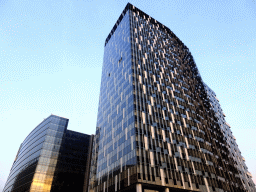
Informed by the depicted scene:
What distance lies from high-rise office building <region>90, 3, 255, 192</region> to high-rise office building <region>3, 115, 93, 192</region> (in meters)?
18.9

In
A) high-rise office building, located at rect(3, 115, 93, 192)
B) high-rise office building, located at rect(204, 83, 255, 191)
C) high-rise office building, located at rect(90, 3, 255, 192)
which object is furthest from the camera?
high-rise office building, located at rect(204, 83, 255, 191)

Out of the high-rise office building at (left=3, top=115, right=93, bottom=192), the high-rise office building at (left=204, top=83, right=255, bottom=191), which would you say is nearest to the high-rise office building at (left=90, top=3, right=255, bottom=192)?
the high-rise office building at (left=204, top=83, right=255, bottom=191)

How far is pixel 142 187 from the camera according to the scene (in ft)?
149

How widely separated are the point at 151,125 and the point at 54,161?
4731 cm

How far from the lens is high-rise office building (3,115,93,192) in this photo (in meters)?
74.9

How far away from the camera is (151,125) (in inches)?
2178

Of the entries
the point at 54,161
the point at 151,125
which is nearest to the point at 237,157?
the point at 151,125

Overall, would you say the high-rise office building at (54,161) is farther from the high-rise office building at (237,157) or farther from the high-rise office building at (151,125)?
the high-rise office building at (237,157)

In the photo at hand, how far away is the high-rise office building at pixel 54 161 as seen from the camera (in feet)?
246

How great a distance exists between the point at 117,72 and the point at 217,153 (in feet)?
161

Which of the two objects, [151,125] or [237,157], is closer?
[151,125]

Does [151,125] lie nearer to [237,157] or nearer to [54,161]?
[54,161]

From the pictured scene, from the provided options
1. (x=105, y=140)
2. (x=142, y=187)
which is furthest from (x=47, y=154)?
(x=142, y=187)

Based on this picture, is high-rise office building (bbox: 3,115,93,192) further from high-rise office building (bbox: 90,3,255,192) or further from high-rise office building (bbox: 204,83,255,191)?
high-rise office building (bbox: 204,83,255,191)
